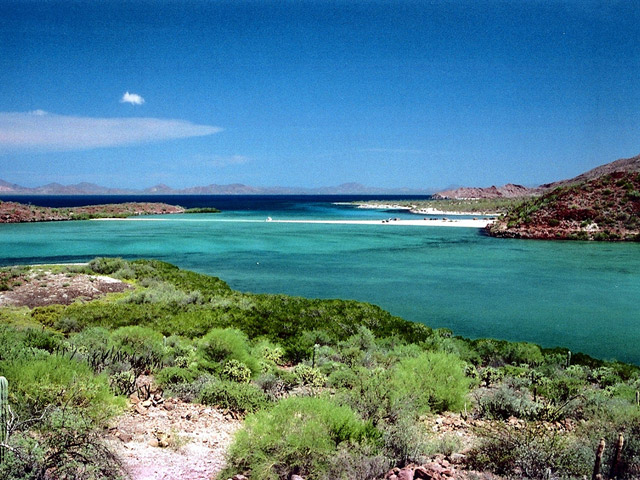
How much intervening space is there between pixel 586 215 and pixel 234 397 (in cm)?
5145

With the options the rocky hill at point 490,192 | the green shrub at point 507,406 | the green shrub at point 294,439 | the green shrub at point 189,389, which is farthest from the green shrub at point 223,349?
the rocky hill at point 490,192

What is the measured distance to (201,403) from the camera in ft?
26.0

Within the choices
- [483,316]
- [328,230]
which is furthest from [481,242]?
[483,316]

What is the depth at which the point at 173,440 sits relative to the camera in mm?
6391

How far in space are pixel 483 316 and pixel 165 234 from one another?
41377 mm

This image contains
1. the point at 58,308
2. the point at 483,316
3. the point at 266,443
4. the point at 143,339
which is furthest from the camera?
the point at 483,316

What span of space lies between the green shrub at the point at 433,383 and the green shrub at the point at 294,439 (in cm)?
180

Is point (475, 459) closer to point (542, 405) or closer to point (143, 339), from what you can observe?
point (542, 405)

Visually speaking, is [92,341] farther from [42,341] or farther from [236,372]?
[236,372]

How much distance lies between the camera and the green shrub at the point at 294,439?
536cm

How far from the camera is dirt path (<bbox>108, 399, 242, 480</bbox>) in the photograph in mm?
5613

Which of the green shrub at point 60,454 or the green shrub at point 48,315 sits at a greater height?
the green shrub at point 60,454

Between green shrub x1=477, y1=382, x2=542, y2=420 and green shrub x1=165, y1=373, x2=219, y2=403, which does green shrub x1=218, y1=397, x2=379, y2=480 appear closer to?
green shrub x1=165, y1=373, x2=219, y2=403

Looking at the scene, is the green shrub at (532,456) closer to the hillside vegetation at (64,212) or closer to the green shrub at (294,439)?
the green shrub at (294,439)
